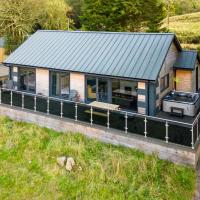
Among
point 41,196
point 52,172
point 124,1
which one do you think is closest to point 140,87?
point 52,172

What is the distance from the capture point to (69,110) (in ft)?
56.2

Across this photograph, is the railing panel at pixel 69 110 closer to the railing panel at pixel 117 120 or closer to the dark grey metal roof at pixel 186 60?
the railing panel at pixel 117 120

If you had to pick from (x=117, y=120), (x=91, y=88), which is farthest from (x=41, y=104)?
(x=117, y=120)

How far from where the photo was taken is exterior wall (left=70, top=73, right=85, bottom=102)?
60.8 feet

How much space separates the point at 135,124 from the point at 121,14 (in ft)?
77.0

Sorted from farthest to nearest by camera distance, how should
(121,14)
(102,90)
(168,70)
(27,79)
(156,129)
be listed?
1. (121,14)
2. (27,79)
3. (168,70)
4. (102,90)
5. (156,129)

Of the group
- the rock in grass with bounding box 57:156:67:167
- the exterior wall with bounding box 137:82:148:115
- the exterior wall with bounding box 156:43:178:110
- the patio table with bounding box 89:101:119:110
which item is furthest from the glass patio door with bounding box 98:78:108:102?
the rock in grass with bounding box 57:156:67:167

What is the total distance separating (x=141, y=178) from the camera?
13.3m

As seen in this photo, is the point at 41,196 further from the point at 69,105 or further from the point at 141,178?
the point at 69,105

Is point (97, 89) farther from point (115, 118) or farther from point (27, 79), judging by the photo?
point (27, 79)

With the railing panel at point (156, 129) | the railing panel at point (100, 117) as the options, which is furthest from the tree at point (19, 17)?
the railing panel at point (156, 129)

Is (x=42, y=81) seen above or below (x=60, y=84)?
above

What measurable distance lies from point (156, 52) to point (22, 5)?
28864 millimetres

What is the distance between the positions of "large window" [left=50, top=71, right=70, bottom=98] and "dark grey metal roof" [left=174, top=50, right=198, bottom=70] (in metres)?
7.10
